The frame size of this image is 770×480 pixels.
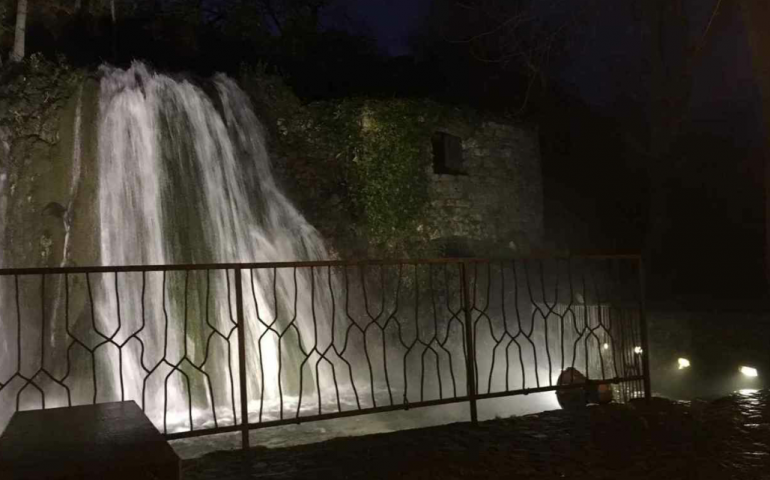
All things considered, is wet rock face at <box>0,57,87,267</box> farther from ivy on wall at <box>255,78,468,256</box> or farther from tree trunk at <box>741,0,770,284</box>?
tree trunk at <box>741,0,770,284</box>

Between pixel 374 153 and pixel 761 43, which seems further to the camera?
pixel 374 153

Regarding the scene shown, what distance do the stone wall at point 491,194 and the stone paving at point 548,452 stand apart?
312 inches

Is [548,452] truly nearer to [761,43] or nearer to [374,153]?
[761,43]

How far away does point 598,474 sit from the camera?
3.69 m

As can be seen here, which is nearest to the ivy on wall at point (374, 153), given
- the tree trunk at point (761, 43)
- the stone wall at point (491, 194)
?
the stone wall at point (491, 194)

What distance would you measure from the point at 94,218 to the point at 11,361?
2.10m

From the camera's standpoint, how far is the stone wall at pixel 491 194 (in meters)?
13.0

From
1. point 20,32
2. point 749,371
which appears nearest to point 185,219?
point 20,32

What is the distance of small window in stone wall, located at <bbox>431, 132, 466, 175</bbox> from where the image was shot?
13211 mm

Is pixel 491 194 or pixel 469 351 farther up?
pixel 491 194

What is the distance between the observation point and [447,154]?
43.6 feet

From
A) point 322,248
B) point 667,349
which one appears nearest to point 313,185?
point 322,248

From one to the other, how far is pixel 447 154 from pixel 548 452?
31.4ft

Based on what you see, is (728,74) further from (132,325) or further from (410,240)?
(132,325)
